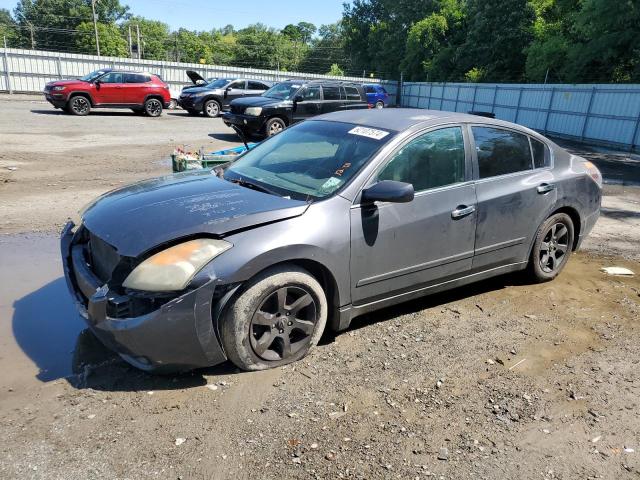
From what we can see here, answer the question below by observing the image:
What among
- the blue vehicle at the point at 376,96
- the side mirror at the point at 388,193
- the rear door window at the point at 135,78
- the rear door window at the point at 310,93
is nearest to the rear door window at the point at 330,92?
the rear door window at the point at 310,93

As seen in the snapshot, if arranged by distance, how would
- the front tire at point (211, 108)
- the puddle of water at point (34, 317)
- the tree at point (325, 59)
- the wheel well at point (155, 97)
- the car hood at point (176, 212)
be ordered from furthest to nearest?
the tree at point (325, 59) < the front tire at point (211, 108) < the wheel well at point (155, 97) < the puddle of water at point (34, 317) < the car hood at point (176, 212)

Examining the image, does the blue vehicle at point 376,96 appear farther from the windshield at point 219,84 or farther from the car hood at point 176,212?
the car hood at point 176,212

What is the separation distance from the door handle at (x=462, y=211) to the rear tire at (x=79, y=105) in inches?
758

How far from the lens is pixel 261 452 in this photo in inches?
104

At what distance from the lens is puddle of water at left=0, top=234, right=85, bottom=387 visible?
335 centimetres

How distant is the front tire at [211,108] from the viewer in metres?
22.5

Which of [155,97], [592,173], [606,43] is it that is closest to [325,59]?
[606,43]

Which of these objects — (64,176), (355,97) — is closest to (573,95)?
(355,97)

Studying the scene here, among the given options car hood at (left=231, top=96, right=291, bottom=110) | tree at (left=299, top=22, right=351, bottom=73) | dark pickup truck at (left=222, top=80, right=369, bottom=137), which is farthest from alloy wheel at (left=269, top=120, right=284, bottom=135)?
tree at (left=299, top=22, right=351, bottom=73)

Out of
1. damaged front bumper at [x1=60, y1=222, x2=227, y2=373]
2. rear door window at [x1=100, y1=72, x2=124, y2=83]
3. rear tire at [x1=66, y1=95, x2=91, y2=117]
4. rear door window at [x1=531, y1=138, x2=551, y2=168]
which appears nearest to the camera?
damaged front bumper at [x1=60, y1=222, x2=227, y2=373]

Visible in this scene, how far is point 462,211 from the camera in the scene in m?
4.06

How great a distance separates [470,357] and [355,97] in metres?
13.3

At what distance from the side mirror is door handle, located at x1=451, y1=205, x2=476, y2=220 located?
700 millimetres

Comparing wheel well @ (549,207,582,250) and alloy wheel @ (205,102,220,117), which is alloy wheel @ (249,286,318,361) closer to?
wheel well @ (549,207,582,250)
